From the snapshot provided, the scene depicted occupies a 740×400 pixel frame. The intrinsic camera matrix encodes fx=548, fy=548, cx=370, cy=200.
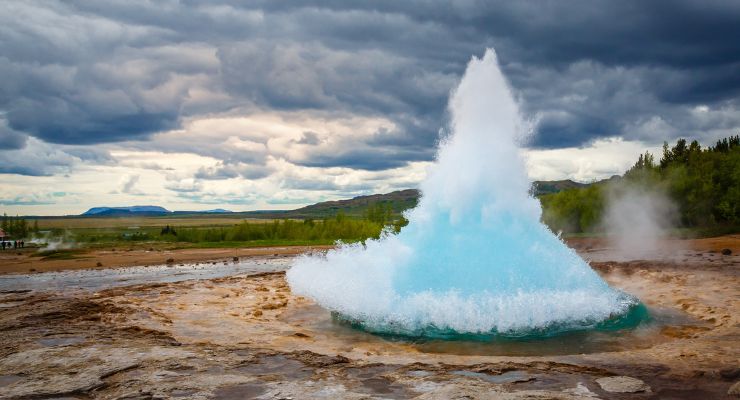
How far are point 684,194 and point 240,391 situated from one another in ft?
141

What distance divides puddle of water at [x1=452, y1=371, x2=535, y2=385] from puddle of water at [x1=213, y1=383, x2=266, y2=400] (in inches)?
69.7

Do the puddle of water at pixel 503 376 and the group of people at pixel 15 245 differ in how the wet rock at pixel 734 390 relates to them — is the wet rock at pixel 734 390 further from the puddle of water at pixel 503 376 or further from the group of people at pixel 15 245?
the group of people at pixel 15 245

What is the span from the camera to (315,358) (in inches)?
220

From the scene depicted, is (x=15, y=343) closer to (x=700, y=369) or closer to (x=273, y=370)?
(x=273, y=370)

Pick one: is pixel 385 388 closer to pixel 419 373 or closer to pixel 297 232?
pixel 419 373

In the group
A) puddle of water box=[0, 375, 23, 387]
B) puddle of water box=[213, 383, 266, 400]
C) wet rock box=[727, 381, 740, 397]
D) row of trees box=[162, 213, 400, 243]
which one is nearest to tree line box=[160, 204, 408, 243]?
row of trees box=[162, 213, 400, 243]

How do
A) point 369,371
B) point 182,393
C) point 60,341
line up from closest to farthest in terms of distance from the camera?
point 182,393 → point 369,371 → point 60,341

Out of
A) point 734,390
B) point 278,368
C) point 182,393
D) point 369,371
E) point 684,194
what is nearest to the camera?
point 734,390

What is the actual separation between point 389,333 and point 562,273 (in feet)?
9.21

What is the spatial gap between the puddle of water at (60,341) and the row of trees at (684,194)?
3757 centimetres

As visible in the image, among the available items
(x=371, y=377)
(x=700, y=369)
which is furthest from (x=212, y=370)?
(x=700, y=369)

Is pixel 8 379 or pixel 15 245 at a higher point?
pixel 8 379

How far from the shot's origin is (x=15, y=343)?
21.1 ft

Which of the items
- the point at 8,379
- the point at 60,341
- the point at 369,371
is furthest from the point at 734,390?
the point at 60,341
